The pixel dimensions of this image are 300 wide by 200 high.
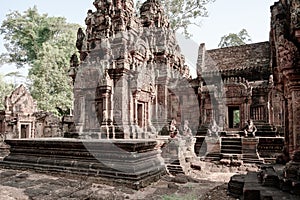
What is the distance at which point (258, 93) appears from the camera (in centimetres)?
1501

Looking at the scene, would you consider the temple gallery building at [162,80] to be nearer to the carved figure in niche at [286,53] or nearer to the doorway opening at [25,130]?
the carved figure in niche at [286,53]

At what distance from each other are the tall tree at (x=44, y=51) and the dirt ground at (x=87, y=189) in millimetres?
14358

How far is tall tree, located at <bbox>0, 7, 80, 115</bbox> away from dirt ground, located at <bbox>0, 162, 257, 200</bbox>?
14358mm

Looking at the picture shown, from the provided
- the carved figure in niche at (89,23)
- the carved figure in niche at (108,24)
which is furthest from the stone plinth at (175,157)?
the carved figure in niche at (89,23)

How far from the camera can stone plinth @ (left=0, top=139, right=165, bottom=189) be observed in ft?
18.0

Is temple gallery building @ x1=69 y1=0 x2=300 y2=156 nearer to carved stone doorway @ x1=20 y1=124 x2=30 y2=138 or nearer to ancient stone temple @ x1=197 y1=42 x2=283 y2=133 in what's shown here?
ancient stone temple @ x1=197 y1=42 x2=283 y2=133

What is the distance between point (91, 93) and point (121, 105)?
5.25 ft

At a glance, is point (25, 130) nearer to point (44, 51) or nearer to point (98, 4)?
point (44, 51)

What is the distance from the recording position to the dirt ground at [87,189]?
4.52m

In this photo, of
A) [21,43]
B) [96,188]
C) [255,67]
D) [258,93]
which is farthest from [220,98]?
[21,43]

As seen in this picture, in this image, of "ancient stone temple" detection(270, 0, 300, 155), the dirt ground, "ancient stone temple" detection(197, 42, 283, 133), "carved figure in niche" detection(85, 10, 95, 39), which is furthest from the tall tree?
"ancient stone temple" detection(270, 0, 300, 155)

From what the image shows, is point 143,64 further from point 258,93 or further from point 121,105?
point 258,93

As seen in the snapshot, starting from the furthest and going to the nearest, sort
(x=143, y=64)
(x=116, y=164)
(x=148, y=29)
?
(x=148, y=29), (x=143, y=64), (x=116, y=164)

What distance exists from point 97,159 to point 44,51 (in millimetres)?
16905
